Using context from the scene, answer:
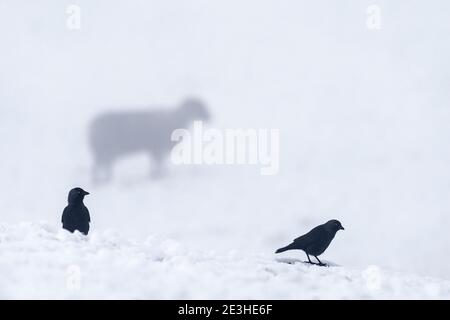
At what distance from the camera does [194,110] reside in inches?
726

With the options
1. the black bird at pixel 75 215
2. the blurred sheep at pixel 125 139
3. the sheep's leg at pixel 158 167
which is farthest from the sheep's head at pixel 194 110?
the black bird at pixel 75 215

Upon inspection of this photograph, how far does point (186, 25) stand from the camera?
92.0 ft

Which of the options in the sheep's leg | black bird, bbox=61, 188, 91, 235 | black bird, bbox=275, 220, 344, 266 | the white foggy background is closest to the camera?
black bird, bbox=275, 220, 344, 266

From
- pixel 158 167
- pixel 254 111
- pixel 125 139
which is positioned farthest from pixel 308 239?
pixel 254 111

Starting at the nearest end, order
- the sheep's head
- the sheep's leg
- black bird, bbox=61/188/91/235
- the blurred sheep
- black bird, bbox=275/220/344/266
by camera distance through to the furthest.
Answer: black bird, bbox=275/220/344/266 < black bird, bbox=61/188/91/235 < the sheep's leg < the blurred sheep < the sheep's head

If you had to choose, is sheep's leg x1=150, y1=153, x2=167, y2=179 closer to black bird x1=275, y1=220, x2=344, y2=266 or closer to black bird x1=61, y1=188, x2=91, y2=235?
black bird x1=61, y1=188, x2=91, y2=235

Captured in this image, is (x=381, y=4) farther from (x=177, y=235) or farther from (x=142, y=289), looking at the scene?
(x=142, y=289)

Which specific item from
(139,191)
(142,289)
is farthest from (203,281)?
(139,191)

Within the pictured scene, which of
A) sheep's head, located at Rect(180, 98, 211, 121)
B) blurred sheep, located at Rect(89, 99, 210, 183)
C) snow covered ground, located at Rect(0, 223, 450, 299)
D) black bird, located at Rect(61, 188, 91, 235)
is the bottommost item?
snow covered ground, located at Rect(0, 223, 450, 299)

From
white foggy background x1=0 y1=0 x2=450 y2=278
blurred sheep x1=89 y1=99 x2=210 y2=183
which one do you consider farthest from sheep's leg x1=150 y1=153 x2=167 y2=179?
white foggy background x1=0 y1=0 x2=450 y2=278

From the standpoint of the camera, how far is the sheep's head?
18.2 metres

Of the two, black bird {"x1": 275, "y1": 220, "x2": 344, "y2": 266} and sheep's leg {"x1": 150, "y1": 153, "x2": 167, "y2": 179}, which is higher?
sheep's leg {"x1": 150, "y1": 153, "x2": 167, "y2": 179}

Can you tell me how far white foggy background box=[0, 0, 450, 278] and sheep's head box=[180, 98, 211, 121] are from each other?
0.39 m
